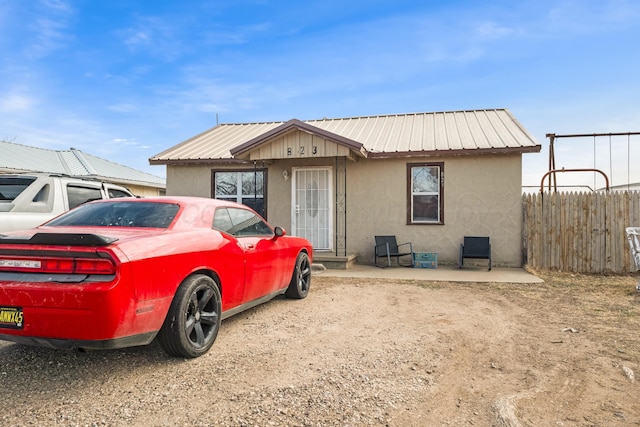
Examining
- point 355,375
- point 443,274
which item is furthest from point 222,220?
point 443,274

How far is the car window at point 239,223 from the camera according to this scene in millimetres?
4609

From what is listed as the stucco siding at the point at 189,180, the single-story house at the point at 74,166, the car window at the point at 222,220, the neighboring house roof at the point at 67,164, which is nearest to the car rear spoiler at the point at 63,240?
the car window at the point at 222,220

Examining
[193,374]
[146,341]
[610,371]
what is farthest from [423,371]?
[146,341]

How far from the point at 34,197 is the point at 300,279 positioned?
420cm

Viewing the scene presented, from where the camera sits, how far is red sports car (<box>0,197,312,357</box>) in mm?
2955

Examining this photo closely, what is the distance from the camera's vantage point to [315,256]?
10.5 meters

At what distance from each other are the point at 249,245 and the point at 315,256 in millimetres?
5824

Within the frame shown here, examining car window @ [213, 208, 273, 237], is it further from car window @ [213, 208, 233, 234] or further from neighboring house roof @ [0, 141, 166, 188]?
neighboring house roof @ [0, 141, 166, 188]

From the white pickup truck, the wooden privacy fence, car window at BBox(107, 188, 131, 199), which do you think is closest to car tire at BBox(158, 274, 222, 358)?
the white pickup truck

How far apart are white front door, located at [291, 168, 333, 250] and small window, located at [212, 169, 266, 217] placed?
1.07 m

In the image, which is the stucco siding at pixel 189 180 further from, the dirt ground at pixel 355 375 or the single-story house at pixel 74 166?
the single-story house at pixel 74 166

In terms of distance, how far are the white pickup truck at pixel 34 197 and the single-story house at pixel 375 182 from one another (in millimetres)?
4284

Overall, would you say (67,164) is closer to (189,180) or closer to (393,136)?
(189,180)

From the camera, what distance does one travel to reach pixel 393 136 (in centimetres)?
1228
